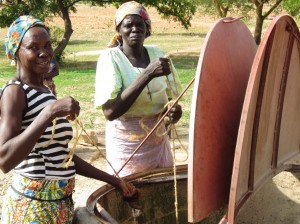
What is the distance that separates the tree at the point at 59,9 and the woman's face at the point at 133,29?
46.2 ft

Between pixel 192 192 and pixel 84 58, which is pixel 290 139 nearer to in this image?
pixel 192 192

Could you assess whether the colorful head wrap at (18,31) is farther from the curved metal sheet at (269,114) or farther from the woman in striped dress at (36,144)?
the curved metal sheet at (269,114)

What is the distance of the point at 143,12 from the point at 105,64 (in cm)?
42

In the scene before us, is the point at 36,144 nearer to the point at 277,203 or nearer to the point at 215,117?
the point at 215,117

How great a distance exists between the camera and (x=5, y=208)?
2316 millimetres

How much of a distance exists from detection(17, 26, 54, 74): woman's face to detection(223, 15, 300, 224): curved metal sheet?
825 mm

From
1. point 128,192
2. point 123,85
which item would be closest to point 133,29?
point 123,85

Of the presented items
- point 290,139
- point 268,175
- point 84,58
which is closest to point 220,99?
point 268,175

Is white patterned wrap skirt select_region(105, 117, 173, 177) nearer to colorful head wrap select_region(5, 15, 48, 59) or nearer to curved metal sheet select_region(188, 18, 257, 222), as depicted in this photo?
curved metal sheet select_region(188, 18, 257, 222)

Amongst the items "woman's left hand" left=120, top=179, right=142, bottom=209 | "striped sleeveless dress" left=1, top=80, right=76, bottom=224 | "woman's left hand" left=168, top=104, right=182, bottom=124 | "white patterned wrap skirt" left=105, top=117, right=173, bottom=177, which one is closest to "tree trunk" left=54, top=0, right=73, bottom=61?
"white patterned wrap skirt" left=105, top=117, right=173, bottom=177

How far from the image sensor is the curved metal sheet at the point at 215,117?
1961mm

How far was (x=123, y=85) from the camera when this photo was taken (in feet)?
10.3

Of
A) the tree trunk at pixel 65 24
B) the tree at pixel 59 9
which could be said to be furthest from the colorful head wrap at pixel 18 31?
the tree trunk at pixel 65 24

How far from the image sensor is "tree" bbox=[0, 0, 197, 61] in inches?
657
